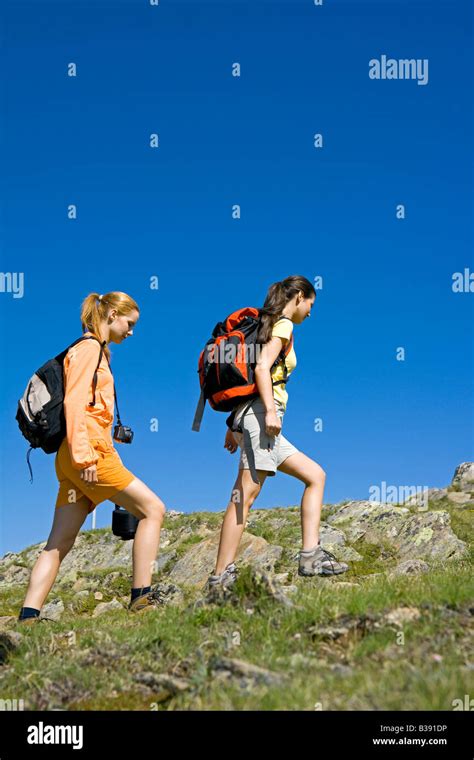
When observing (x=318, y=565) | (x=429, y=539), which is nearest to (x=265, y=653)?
Result: (x=318, y=565)

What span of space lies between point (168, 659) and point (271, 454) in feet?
9.21

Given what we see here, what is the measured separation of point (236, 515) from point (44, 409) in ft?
7.43

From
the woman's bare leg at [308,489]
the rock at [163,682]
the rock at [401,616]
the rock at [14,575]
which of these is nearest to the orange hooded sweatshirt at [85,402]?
the woman's bare leg at [308,489]

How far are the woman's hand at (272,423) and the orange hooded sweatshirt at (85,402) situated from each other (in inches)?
67.4

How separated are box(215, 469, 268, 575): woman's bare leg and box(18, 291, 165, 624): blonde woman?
720 mm

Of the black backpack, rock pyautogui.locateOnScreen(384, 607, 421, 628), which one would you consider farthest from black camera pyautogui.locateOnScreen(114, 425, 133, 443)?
rock pyautogui.locateOnScreen(384, 607, 421, 628)

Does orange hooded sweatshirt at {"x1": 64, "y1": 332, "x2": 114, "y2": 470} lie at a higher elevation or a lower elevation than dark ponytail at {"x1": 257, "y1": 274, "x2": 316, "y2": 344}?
lower

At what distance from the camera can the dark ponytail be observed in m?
8.05

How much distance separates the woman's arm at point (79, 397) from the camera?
745 centimetres

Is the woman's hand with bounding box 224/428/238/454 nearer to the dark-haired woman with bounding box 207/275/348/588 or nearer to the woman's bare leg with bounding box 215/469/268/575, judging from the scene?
the dark-haired woman with bounding box 207/275/348/588

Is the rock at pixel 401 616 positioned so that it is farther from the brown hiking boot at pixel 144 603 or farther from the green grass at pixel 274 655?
the brown hiking boot at pixel 144 603
